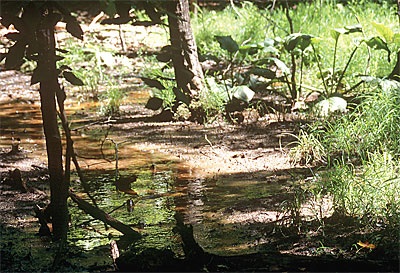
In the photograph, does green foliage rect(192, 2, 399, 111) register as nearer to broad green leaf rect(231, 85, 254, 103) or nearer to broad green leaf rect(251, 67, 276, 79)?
broad green leaf rect(251, 67, 276, 79)

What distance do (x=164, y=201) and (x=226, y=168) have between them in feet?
2.97

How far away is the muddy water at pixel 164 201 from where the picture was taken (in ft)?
11.3

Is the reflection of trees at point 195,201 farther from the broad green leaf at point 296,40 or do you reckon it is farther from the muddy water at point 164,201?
the broad green leaf at point 296,40

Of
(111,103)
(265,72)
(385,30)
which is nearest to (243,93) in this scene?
(265,72)

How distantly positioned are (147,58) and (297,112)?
323 cm

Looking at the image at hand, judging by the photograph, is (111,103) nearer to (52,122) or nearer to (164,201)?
(164,201)

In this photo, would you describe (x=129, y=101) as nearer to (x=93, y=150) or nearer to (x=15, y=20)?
(x=93, y=150)

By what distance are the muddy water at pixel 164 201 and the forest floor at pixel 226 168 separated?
77mm

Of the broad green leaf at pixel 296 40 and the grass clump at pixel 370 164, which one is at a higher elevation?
the broad green leaf at pixel 296 40

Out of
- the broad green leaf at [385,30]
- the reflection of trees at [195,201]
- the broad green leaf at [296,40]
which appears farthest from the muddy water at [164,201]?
the broad green leaf at [385,30]

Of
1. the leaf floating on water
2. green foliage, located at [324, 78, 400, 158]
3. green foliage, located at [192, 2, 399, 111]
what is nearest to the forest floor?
the leaf floating on water

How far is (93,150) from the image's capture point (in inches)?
218

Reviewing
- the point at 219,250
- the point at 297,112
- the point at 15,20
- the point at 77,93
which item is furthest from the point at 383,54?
the point at 15,20

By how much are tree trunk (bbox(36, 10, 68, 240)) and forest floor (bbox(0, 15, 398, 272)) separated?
9.4 inches
